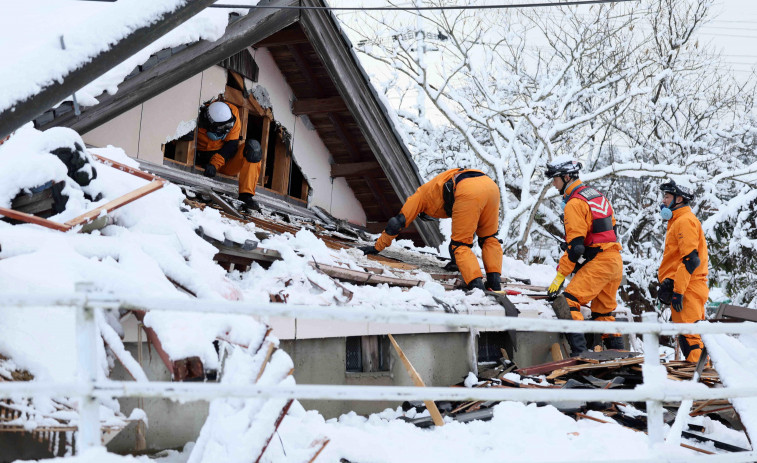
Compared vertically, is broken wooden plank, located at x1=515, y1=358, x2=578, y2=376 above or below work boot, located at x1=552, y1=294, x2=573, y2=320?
below

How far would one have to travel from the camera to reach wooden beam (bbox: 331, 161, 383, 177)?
9031mm

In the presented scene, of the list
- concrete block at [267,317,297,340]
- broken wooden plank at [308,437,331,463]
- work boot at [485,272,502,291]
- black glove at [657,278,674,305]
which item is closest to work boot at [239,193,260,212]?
concrete block at [267,317,297,340]

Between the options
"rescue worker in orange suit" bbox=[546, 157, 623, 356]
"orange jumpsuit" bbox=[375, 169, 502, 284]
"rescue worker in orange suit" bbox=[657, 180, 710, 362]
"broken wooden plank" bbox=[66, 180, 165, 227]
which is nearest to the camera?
"broken wooden plank" bbox=[66, 180, 165, 227]

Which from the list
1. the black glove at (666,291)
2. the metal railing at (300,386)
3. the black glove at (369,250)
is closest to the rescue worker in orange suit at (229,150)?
the black glove at (369,250)

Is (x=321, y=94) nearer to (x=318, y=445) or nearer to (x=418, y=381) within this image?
(x=418, y=381)

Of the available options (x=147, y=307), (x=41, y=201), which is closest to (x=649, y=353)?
(x=147, y=307)

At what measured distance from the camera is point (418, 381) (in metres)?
5.78

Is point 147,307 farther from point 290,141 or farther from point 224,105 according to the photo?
point 290,141

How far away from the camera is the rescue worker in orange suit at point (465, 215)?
23.9 ft

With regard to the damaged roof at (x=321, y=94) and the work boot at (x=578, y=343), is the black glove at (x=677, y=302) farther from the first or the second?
the damaged roof at (x=321, y=94)

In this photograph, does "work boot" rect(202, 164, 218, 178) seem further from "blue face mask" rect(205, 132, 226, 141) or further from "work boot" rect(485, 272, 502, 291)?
"work boot" rect(485, 272, 502, 291)

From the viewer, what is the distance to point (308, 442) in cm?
395

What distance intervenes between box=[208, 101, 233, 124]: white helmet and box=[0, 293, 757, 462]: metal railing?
4.78 m

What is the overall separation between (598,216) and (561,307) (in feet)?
3.55
